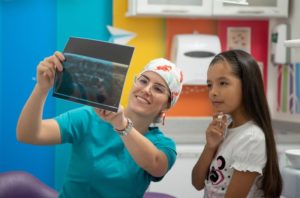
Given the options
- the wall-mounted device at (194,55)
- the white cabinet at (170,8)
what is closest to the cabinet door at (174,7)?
the white cabinet at (170,8)

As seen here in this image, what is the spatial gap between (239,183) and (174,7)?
6.20 ft

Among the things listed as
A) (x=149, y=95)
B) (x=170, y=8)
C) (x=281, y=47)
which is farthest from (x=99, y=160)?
(x=281, y=47)

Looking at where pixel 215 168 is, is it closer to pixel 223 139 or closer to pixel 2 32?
pixel 223 139

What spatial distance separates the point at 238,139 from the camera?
1584 millimetres

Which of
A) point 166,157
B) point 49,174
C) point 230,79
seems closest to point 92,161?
point 166,157

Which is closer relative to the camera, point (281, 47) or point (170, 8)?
point (170, 8)

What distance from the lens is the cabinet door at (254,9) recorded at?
324 centimetres

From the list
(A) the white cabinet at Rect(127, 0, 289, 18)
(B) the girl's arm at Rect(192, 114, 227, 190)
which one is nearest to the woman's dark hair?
(B) the girl's arm at Rect(192, 114, 227, 190)

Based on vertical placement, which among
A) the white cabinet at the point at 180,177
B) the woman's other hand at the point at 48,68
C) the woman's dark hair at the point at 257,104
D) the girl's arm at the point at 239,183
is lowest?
the white cabinet at the point at 180,177

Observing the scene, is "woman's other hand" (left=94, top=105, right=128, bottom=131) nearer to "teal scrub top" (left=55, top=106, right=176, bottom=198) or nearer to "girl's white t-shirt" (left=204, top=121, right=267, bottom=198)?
"teal scrub top" (left=55, top=106, right=176, bottom=198)

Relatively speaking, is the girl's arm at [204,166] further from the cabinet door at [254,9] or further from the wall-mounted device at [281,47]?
the wall-mounted device at [281,47]

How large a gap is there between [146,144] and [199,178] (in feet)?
1.26

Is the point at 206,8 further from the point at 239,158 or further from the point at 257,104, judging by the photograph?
the point at 239,158

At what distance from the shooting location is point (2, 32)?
3211mm
